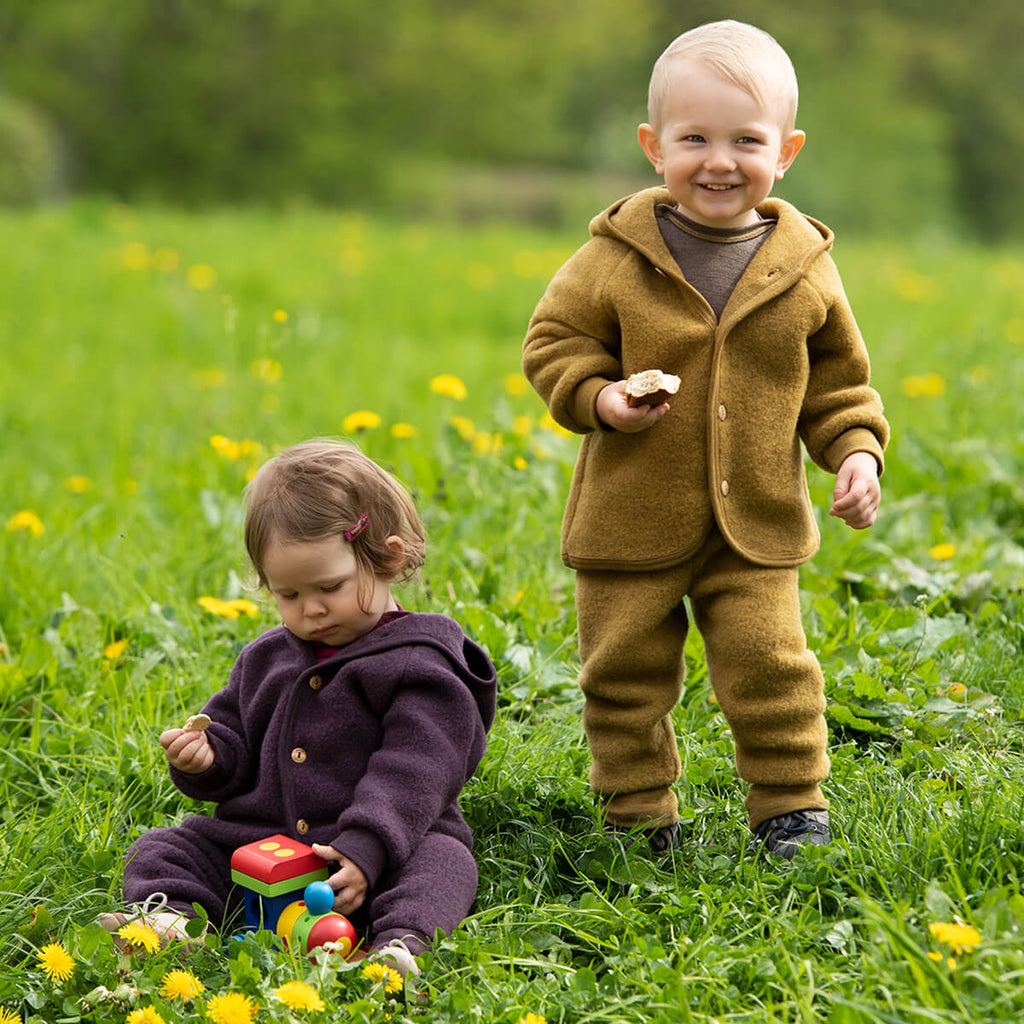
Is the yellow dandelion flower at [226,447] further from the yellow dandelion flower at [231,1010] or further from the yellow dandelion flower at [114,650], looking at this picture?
the yellow dandelion flower at [231,1010]

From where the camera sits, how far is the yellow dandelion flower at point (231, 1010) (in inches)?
70.4

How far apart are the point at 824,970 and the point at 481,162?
2516 cm

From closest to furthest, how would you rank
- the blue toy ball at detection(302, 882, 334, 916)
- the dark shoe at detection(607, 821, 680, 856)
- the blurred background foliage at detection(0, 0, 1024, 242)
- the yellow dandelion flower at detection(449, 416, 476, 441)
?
the blue toy ball at detection(302, 882, 334, 916) → the dark shoe at detection(607, 821, 680, 856) → the yellow dandelion flower at detection(449, 416, 476, 441) → the blurred background foliage at detection(0, 0, 1024, 242)

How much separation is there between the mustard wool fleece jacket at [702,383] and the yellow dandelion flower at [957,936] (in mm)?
709

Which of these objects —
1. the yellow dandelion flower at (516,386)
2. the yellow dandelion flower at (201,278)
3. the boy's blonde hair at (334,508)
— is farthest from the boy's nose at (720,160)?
the yellow dandelion flower at (201,278)

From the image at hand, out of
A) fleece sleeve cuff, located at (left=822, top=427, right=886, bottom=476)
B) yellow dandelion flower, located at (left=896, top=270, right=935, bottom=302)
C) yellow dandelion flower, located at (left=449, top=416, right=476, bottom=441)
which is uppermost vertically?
fleece sleeve cuff, located at (left=822, top=427, right=886, bottom=476)

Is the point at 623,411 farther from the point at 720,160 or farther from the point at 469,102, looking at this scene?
the point at 469,102

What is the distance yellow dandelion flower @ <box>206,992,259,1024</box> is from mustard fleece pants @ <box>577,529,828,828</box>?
31.9 inches

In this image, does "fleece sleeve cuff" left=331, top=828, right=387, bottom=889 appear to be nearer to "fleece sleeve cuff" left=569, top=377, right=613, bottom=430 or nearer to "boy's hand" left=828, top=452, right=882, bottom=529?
"fleece sleeve cuff" left=569, top=377, right=613, bottom=430

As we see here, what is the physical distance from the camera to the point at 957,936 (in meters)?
Result: 1.69

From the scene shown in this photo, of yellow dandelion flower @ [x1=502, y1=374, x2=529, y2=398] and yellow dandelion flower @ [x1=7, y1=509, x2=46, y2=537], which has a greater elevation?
yellow dandelion flower @ [x1=502, y1=374, x2=529, y2=398]

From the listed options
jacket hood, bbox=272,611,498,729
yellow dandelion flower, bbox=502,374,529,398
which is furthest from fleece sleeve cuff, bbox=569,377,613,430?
yellow dandelion flower, bbox=502,374,529,398

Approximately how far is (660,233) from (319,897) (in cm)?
123

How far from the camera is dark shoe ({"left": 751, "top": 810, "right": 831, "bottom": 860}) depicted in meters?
2.24
